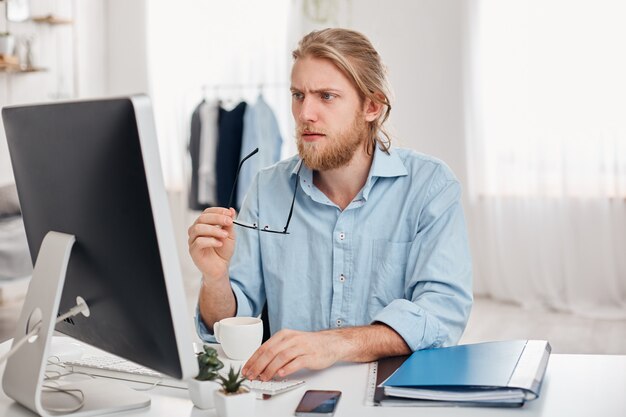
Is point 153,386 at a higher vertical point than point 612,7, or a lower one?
lower

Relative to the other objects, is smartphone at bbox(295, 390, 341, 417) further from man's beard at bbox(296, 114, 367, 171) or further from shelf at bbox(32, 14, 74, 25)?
shelf at bbox(32, 14, 74, 25)

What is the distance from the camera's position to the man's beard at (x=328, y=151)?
1812 millimetres

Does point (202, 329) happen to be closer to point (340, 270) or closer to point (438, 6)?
point (340, 270)

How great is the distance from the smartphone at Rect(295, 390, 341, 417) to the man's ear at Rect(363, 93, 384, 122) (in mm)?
878

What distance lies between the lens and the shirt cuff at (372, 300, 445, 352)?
4.86 ft

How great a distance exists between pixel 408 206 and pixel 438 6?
3.62 meters

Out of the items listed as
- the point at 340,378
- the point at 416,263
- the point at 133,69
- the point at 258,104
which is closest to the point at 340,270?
the point at 416,263

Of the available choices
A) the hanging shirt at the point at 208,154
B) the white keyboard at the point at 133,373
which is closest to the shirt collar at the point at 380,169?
the white keyboard at the point at 133,373

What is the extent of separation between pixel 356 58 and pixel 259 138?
11.1 feet

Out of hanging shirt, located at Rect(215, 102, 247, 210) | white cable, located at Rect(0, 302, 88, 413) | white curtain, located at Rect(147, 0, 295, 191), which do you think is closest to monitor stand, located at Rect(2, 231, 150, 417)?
white cable, located at Rect(0, 302, 88, 413)

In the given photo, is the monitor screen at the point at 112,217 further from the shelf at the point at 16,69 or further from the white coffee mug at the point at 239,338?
the shelf at the point at 16,69

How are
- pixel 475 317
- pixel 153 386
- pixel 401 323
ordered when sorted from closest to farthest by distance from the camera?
pixel 153 386 → pixel 401 323 → pixel 475 317

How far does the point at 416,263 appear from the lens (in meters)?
1.72

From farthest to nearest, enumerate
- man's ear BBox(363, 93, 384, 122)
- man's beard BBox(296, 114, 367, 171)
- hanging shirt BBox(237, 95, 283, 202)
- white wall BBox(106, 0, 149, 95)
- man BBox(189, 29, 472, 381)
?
white wall BBox(106, 0, 149, 95)
hanging shirt BBox(237, 95, 283, 202)
man's ear BBox(363, 93, 384, 122)
man's beard BBox(296, 114, 367, 171)
man BBox(189, 29, 472, 381)
